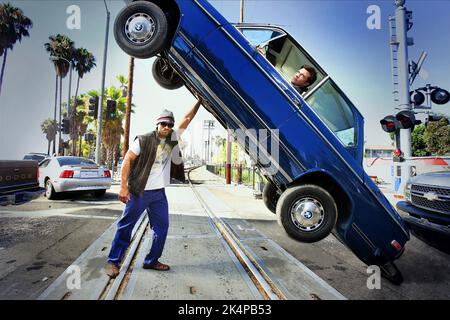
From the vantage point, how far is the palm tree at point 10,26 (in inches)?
1167

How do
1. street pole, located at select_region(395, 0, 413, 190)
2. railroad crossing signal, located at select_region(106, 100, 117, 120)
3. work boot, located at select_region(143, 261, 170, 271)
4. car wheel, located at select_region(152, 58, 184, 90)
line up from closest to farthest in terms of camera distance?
work boot, located at select_region(143, 261, 170, 271), car wheel, located at select_region(152, 58, 184, 90), street pole, located at select_region(395, 0, 413, 190), railroad crossing signal, located at select_region(106, 100, 117, 120)

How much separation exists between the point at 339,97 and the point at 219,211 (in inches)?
176

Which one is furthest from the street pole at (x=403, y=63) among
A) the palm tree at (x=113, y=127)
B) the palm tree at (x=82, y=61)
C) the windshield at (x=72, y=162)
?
the palm tree at (x=82, y=61)

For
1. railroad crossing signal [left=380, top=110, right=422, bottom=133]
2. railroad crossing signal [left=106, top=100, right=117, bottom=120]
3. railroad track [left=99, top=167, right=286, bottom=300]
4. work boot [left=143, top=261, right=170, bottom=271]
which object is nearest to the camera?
railroad track [left=99, top=167, right=286, bottom=300]

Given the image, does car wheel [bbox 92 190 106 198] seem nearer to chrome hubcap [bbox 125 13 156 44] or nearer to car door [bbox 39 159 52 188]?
car door [bbox 39 159 52 188]

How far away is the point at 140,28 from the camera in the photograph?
115 inches

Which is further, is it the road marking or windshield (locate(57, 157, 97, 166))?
windshield (locate(57, 157, 97, 166))

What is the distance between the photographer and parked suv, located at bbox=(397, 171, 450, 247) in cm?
299

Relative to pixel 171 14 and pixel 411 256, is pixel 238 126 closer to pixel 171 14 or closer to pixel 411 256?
pixel 171 14

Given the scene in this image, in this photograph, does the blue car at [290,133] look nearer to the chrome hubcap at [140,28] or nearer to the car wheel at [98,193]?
the chrome hubcap at [140,28]

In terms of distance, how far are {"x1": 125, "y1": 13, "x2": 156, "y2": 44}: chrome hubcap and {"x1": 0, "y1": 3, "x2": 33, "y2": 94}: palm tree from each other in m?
38.5

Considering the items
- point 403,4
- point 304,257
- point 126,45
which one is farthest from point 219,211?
point 403,4

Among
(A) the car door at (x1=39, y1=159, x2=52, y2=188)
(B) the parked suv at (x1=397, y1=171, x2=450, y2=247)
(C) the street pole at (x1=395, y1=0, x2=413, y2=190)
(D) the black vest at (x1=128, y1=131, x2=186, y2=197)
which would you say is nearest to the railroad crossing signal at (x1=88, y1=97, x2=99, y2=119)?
(A) the car door at (x1=39, y1=159, x2=52, y2=188)

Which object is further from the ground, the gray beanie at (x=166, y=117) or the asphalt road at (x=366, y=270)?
the gray beanie at (x=166, y=117)
